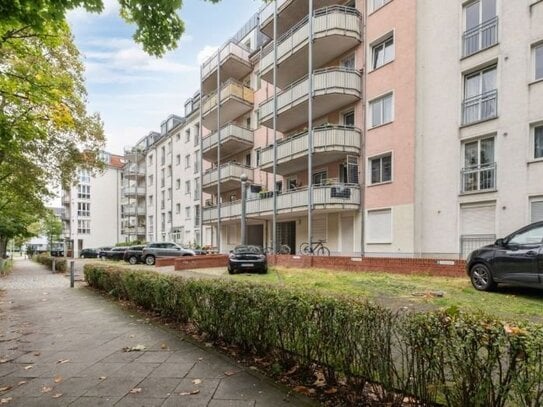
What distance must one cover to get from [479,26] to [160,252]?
74.5ft

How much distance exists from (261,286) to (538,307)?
6.17 meters

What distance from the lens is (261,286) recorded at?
16.5 feet

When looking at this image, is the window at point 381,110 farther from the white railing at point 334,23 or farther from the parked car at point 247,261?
the parked car at point 247,261

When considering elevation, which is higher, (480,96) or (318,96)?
(318,96)

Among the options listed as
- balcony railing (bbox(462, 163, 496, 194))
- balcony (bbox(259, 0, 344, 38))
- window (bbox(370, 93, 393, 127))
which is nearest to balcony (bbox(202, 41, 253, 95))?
balcony (bbox(259, 0, 344, 38))

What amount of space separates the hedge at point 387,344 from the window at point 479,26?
47.8 feet

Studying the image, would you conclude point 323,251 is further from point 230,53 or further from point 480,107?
point 230,53

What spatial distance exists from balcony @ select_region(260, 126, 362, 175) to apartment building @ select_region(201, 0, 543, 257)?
0.19ft

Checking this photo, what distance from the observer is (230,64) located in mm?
27734

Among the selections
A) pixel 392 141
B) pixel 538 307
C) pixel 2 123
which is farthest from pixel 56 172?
pixel 538 307

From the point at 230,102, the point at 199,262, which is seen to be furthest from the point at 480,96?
the point at 230,102

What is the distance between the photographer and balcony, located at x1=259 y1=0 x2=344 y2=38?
20.1m

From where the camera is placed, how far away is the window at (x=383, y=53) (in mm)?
17406

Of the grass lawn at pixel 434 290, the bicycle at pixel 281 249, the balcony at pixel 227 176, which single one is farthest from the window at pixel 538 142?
the balcony at pixel 227 176
